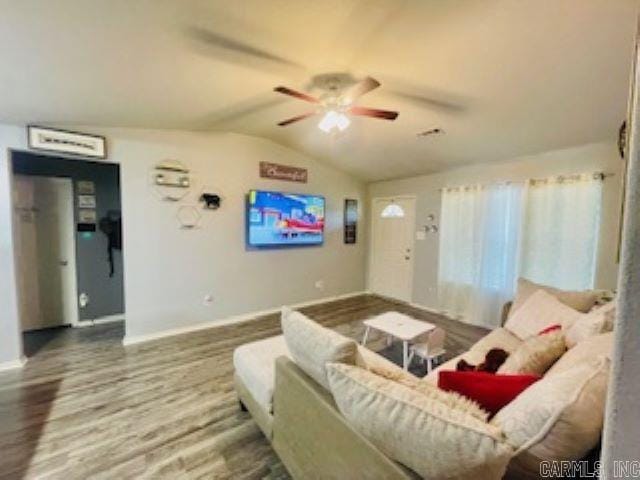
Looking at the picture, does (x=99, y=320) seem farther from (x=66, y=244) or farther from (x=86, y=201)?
(x=86, y=201)

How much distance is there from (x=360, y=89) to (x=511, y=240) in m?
2.92

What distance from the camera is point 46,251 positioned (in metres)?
3.96

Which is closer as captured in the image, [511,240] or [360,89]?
[360,89]

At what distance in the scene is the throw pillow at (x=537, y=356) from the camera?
5.36ft

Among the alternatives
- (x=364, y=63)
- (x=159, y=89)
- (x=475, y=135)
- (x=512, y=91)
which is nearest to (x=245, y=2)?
(x=364, y=63)

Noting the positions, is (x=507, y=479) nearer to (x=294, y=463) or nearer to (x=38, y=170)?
(x=294, y=463)

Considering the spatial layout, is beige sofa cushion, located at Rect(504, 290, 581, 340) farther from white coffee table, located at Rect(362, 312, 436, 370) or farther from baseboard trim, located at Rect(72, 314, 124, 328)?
baseboard trim, located at Rect(72, 314, 124, 328)

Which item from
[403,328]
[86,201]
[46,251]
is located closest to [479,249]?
[403,328]

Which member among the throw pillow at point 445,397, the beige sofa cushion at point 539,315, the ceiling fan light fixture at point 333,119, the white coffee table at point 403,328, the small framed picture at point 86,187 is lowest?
the white coffee table at point 403,328

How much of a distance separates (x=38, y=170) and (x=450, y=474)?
17.2ft

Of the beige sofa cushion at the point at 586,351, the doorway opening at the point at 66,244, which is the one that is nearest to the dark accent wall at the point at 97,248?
the doorway opening at the point at 66,244

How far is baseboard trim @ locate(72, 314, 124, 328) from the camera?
13.6ft

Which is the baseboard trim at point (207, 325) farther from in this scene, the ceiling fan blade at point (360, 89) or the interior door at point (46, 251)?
the ceiling fan blade at point (360, 89)

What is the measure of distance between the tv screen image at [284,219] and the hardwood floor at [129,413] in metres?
1.51
